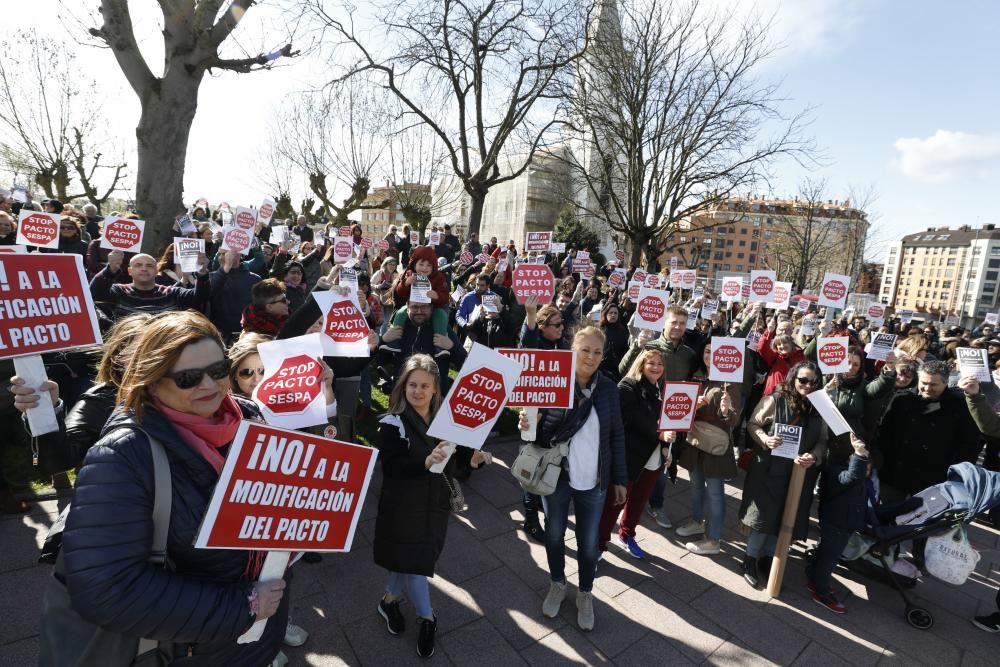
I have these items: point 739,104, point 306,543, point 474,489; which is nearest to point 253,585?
point 306,543

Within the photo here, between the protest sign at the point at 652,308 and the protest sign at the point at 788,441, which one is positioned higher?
the protest sign at the point at 652,308

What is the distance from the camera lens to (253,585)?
159 cm

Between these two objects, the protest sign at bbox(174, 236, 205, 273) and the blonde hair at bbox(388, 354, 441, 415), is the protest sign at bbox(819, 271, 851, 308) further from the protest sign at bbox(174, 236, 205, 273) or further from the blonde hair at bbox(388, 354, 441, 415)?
the protest sign at bbox(174, 236, 205, 273)

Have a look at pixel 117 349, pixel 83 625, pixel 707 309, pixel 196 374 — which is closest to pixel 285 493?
pixel 196 374

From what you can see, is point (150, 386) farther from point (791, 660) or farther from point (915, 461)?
point (915, 461)

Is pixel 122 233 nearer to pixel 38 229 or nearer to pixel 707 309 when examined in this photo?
pixel 38 229

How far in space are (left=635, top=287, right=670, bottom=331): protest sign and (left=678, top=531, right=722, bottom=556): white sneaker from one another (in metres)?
3.15

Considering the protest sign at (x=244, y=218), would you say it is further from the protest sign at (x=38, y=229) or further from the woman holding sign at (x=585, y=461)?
the woman holding sign at (x=585, y=461)

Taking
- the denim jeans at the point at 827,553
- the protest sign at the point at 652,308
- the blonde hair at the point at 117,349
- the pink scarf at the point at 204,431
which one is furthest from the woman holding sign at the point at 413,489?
the protest sign at the point at 652,308

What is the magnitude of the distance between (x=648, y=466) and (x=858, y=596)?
2.03 metres

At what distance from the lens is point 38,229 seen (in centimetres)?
636

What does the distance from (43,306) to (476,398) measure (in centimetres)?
235

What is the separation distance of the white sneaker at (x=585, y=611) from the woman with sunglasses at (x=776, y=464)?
1.63 metres

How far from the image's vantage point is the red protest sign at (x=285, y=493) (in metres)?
1.50
